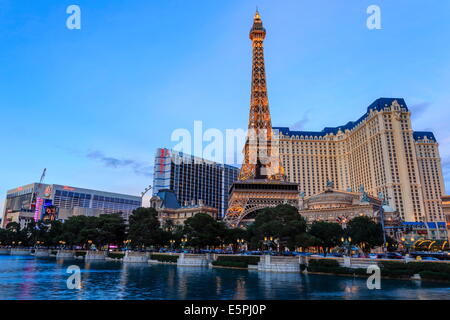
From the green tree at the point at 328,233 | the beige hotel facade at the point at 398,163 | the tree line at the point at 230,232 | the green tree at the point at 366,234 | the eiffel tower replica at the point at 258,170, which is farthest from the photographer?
the beige hotel facade at the point at 398,163

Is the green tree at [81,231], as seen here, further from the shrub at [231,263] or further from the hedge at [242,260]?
the hedge at [242,260]

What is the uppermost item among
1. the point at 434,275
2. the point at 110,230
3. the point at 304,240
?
the point at 110,230

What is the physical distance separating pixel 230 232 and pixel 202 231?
387 inches

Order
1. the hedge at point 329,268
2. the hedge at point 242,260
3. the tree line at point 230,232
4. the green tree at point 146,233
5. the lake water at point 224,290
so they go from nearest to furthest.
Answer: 1. the lake water at point 224,290
2. the hedge at point 329,268
3. the hedge at point 242,260
4. the tree line at point 230,232
5. the green tree at point 146,233

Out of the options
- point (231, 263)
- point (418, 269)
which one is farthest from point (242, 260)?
point (418, 269)

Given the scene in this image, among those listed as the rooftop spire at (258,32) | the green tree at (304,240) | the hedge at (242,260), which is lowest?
the hedge at (242,260)

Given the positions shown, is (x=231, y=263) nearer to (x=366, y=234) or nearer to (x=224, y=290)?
(x=366, y=234)

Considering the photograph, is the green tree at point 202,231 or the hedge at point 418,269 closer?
the hedge at point 418,269

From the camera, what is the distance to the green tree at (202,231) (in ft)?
250

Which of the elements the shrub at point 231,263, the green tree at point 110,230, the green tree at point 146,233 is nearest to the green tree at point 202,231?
the green tree at point 146,233

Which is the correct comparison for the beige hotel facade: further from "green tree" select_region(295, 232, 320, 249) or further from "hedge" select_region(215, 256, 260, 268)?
"hedge" select_region(215, 256, 260, 268)

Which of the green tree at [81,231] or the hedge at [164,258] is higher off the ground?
the green tree at [81,231]

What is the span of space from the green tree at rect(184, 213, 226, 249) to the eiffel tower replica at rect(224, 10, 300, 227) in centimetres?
3469

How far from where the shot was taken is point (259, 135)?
5669 inches
